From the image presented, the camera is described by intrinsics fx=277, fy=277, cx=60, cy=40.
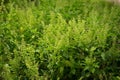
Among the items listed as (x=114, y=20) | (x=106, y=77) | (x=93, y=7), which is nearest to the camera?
(x=106, y=77)

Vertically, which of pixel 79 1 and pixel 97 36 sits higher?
pixel 79 1

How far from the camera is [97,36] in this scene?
10.3ft

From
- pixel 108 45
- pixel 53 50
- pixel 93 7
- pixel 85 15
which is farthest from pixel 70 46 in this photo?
pixel 93 7

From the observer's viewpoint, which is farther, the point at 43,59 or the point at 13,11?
the point at 13,11

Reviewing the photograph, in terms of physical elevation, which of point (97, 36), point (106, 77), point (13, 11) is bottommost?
point (106, 77)

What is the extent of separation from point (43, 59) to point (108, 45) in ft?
2.61

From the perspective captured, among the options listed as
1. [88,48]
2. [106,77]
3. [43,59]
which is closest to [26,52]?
[43,59]

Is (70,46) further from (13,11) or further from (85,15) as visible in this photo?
(13,11)

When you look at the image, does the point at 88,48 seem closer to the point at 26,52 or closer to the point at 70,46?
the point at 70,46

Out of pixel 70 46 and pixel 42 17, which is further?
pixel 42 17

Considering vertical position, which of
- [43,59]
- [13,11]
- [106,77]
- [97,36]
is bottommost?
[106,77]

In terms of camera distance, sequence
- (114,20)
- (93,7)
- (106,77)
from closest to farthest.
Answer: (106,77) → (114,20) → (93,7)

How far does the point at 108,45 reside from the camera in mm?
3295

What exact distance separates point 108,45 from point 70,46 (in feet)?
1.63
